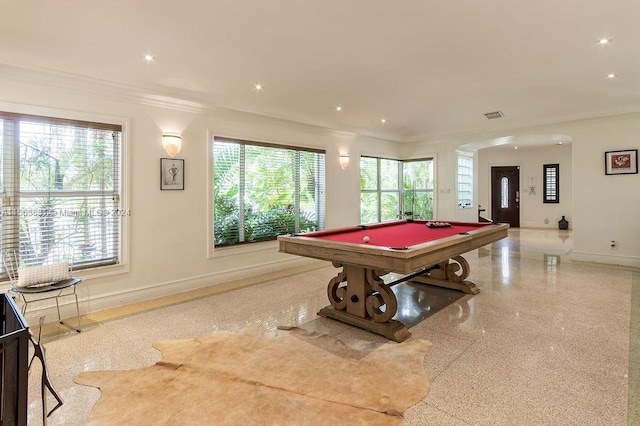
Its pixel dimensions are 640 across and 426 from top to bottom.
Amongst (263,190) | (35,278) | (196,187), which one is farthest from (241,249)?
(35,278)

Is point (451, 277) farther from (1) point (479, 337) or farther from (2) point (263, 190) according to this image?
(2) point (263, 190)

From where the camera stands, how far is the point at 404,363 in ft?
8.33

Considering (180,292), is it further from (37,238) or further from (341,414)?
(341,414)

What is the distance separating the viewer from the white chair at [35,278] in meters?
3.09

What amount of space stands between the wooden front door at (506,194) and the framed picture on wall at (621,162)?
594cm

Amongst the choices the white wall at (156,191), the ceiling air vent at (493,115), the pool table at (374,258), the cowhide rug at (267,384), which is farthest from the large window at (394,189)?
the cowhide rug at (267,384)

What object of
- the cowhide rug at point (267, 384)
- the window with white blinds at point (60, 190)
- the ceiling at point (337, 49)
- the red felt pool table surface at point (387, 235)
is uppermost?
the ceiling at point (337, 49)

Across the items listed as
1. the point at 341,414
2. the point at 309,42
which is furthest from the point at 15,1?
the point at 341,414

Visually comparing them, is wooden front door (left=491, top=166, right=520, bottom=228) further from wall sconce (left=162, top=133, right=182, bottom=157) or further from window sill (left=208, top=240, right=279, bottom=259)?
wall sconce (left=162, top=133, right=182, bottom=157)

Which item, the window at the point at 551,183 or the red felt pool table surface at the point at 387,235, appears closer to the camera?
the red felt pool table surface at the point at 387,235

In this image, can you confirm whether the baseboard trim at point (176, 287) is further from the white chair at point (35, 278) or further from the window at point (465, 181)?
the window at point (465, 181)

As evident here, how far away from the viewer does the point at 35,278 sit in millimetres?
3156

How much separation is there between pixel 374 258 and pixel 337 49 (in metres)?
2.06

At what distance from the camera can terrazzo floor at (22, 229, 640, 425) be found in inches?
79.9
